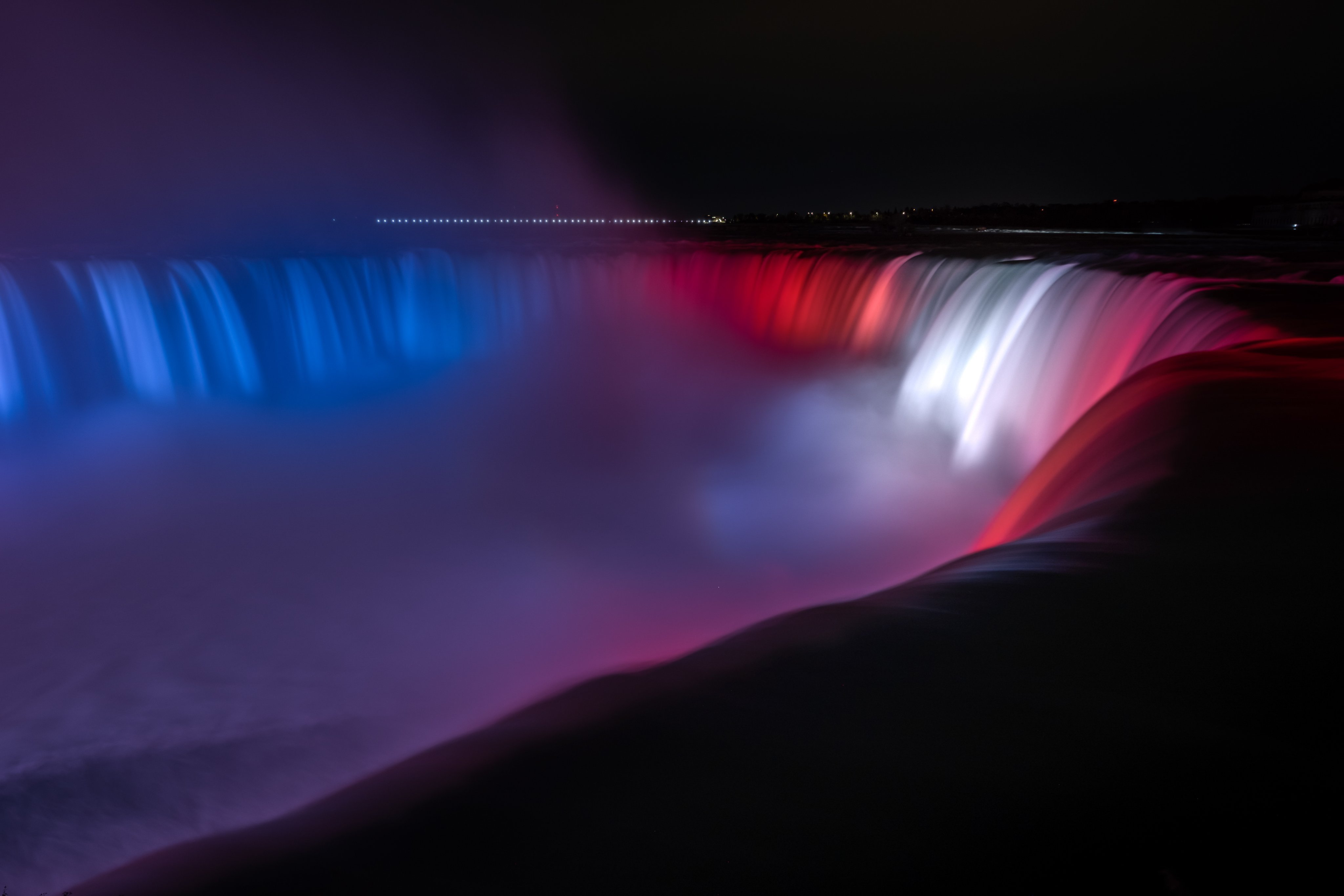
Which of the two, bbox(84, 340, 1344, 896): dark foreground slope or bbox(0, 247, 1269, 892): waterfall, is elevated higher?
bbox(84, 340, 1344, 896): dark foreground slope

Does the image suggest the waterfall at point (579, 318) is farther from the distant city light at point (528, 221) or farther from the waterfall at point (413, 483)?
the distant city light at point (528, 221)

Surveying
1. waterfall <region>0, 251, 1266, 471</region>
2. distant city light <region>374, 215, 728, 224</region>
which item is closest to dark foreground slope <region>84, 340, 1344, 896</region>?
waterfall <region>0, 251, 1266, 471</region>

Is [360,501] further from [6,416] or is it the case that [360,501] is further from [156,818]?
[6,416]

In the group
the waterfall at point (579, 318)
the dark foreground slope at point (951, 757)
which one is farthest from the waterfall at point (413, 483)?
the dark foreground slope at point (951, 757)

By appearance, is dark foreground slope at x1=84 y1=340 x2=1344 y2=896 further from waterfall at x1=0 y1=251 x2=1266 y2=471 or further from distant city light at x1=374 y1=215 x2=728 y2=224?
distant city light at x1=374 y1=215 x2=728 y2=224

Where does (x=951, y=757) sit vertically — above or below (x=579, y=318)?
above

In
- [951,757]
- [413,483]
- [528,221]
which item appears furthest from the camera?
[528,221]

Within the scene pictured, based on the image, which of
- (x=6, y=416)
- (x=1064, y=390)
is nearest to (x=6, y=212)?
(x=6, y=416)

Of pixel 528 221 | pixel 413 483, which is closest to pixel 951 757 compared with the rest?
pixel 413 483

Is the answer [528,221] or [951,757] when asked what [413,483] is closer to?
[951,757]
